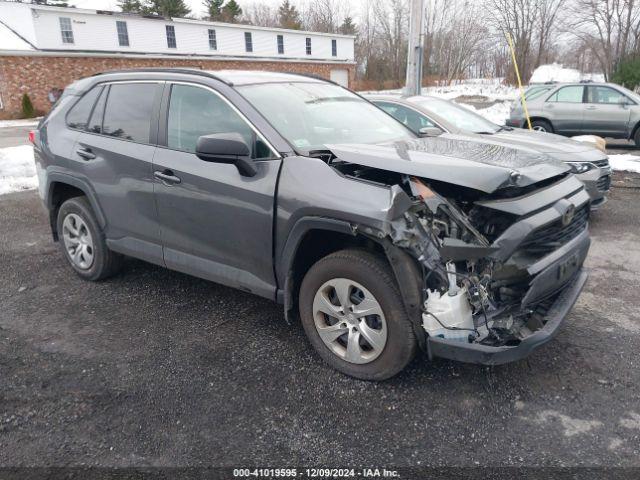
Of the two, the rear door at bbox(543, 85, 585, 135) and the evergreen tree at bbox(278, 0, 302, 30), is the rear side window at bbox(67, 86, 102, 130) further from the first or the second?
the evergreen tree at bbox(278, 0, 302, 30)

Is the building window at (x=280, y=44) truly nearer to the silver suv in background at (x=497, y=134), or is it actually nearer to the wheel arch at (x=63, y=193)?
the silver suv in background at (x=497, y=134)

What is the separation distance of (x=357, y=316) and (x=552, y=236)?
1259mm

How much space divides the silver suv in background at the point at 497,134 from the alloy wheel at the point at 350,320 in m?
3.08

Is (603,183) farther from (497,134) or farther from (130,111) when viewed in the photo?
(130,111)

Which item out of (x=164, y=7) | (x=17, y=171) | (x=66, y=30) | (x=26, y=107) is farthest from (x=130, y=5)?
(x=17, y=171)

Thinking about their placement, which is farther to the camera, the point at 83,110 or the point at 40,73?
the point at 40,73

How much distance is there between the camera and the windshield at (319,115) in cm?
342

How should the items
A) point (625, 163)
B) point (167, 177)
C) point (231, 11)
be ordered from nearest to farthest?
1. point (167, 177)
2. point (625, 163)
3. point (231, 11)

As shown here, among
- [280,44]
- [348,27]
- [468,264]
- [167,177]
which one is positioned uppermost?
[348,27]

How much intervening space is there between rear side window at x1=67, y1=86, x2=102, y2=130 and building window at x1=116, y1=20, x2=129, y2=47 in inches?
1215

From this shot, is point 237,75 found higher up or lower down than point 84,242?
higher up

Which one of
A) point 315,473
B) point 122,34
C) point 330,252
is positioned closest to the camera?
point 315,473

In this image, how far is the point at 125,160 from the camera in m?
3.88

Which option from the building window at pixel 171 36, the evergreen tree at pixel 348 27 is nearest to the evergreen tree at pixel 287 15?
the evergreen tree at pixel 348 27
